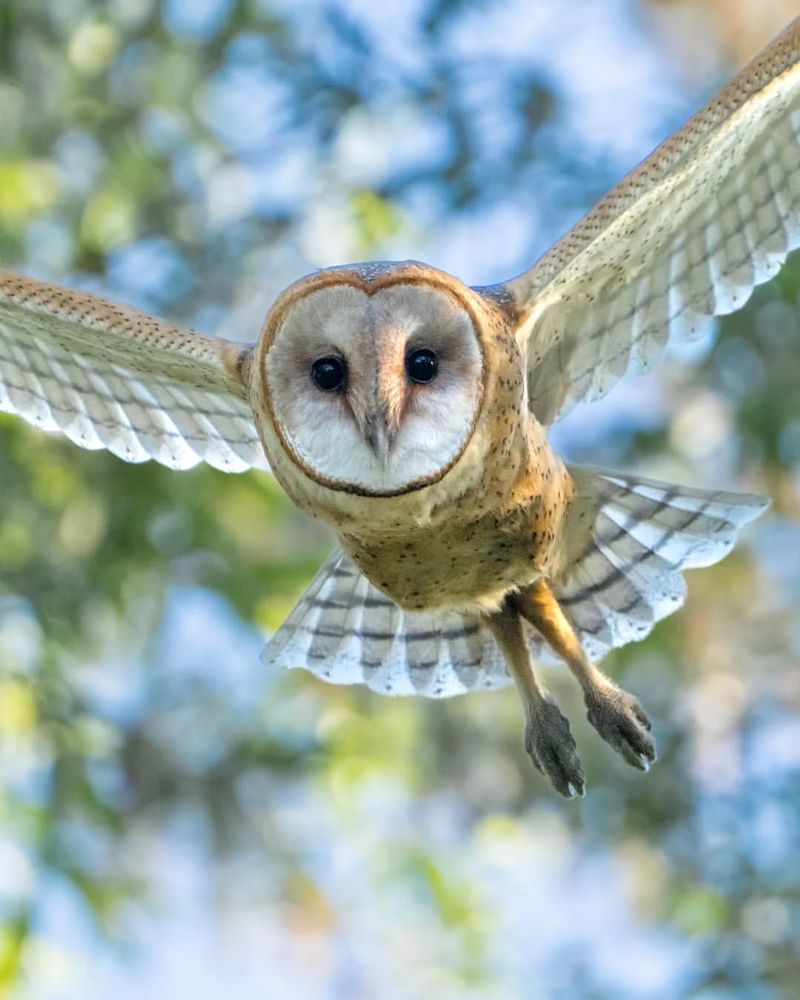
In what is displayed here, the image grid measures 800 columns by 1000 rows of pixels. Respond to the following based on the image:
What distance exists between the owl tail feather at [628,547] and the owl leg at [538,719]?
26 cm

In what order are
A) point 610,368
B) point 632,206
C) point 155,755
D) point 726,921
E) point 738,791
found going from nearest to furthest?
1. point 632,206
2. point 610,368
3. point 726,921
4. point 738,791
5. point 155,755

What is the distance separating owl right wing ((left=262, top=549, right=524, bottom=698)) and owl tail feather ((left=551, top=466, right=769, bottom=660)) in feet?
0.64

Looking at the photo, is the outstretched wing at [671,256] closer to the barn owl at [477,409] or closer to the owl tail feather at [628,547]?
the barn owl at [477,409]

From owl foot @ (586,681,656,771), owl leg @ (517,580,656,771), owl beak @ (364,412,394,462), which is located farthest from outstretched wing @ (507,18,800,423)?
owl foot @ (586,681,656,771)

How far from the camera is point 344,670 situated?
4.60 m

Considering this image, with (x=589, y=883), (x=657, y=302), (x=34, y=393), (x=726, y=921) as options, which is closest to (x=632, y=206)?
(x=657, y=302)

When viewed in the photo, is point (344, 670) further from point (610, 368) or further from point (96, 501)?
point (96, 501)

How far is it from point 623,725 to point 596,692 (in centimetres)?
12

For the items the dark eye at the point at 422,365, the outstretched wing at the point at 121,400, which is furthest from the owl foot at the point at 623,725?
the outstretched wing at the point at 121,400

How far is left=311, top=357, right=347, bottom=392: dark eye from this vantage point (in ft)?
11.4

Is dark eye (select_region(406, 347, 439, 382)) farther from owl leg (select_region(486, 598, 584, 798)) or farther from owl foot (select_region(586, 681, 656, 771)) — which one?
owl foot (select_region(586, 681, 656, 771))

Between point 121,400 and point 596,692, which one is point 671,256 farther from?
point 121,400

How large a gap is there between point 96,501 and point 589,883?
3920 millimetres

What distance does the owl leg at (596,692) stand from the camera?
13.5ft
